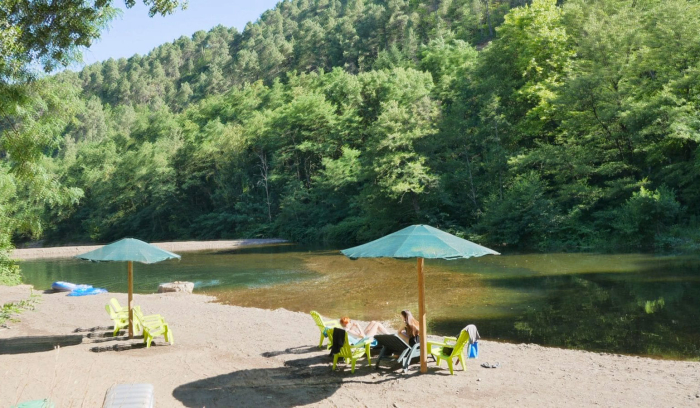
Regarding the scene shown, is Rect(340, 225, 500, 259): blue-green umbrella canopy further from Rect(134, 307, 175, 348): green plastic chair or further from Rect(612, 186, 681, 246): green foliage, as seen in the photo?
Rect(612, 186, 681, 246): green foliage

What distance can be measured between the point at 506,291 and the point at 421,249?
10.4m

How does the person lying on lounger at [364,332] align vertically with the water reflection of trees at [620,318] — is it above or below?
above

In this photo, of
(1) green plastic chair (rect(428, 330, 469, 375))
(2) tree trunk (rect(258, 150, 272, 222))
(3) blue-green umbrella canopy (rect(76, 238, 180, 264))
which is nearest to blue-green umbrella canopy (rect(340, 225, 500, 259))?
(1) green plastic chair (rect(428, 330, 469, 375))

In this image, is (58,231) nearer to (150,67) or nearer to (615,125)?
(615,125)

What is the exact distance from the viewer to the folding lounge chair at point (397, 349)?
7.57m

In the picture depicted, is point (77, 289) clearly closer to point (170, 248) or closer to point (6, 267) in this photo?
point (6, 267)

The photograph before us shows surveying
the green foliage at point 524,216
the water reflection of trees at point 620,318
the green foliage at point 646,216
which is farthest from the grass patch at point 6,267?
the green foliage at point 646,216

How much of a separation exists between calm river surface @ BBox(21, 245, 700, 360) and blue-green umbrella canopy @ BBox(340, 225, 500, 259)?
416 centimetres

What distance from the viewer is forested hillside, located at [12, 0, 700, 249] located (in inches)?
1075

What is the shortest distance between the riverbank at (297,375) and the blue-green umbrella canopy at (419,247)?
1776mm

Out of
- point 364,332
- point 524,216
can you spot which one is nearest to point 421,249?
point 364,332

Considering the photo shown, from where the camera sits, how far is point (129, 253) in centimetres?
997

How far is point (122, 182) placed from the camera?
6519 cm

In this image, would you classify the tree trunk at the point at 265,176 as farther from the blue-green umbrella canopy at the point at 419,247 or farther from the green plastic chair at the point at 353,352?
the blue-green umbrella canopy at the point at 419,247
